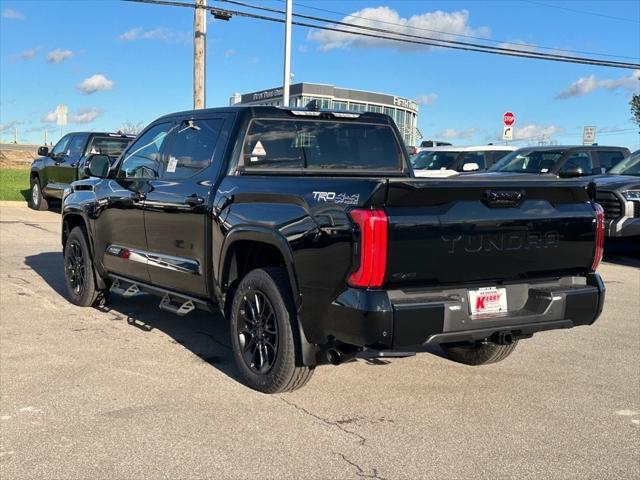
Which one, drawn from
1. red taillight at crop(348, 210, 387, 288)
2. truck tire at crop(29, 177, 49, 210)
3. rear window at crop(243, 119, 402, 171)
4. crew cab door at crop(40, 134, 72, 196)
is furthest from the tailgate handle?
truck tire at crop(29, 177, 49, 210)

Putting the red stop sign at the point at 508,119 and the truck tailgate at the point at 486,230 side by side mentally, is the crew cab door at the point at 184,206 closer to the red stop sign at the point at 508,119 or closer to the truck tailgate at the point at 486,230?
the truck tailgate at the point at 486,230

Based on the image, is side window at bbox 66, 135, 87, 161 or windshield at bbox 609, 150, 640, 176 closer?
windshield at bbox 609, 150, 640, 176

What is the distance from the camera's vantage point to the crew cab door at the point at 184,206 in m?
5.22

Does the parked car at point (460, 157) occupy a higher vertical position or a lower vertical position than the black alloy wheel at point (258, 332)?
higher

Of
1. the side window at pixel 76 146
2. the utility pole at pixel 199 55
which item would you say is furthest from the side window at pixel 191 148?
the utility pole at pixel 199 55

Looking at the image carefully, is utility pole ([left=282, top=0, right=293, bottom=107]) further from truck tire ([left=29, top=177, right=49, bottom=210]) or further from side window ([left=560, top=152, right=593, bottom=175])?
side window ([left=560, top=152, right=593, bottom=175])

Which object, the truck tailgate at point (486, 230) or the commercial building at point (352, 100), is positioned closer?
the truck tailgate at point (486, 230)

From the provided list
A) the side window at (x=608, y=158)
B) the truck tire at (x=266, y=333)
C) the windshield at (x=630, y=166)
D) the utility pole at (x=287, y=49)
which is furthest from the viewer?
the utility pole at (x=287, y=49)

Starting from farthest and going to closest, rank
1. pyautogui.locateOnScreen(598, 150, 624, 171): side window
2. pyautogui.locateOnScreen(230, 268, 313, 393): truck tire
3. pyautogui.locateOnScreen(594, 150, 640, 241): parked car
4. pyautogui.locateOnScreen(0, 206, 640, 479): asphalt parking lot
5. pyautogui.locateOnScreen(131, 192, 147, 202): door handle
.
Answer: pyautogui.locateOnScreen(598, 150, 624, 171): side window, pyautogui.locateOnScreen(594, 150, 640, 241): parked car, pyautogui.locateOnScreen(131, 192, 147, 202): door handle, pyautogui.locateOnScreen(230, 268, 313, 393): truck tire, pyautogui.locateOnScreen(0, 206, 640, 479): asphalt parking lot

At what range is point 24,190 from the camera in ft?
74.8

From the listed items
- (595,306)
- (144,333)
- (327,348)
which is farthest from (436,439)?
(144,333)

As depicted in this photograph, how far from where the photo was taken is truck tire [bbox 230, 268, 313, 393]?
4383 mm

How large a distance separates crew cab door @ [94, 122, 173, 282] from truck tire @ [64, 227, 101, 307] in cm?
33

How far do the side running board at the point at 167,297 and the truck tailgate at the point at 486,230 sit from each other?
2.06 m
